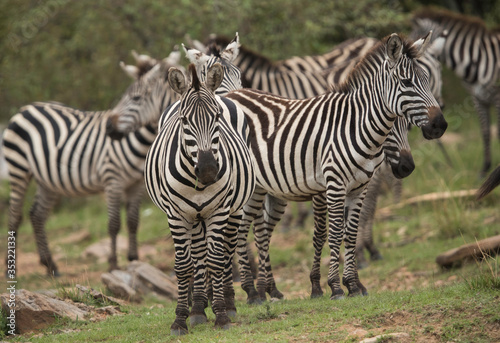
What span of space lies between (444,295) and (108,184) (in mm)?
6120

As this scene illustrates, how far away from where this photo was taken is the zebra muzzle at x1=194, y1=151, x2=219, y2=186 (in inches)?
212

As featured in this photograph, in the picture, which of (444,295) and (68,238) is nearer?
(444,295)

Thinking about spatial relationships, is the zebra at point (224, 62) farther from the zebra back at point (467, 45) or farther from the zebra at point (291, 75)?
the zebra back at point (467, 45)

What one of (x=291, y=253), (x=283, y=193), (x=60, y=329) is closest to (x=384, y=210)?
(x=291, y=253)

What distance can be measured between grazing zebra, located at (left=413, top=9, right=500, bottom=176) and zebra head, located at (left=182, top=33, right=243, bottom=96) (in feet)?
19.6

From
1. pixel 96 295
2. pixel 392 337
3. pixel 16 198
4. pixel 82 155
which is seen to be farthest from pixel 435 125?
pixel 16 198

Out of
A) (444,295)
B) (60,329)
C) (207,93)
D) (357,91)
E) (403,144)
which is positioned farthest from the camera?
(403,144)

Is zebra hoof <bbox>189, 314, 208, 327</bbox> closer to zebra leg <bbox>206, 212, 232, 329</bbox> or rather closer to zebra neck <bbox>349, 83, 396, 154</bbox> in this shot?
zebra leg <bbox>206, 212, 232, 329</bbox>

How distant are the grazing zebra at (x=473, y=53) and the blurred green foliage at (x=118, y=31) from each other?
134cm

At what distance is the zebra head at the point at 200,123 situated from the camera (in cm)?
543

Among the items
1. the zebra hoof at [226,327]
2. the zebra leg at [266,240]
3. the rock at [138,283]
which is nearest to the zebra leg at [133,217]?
the rock at [138,283]

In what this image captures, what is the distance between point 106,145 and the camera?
10828 mm

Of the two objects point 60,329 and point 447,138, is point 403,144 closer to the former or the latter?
point 60,329

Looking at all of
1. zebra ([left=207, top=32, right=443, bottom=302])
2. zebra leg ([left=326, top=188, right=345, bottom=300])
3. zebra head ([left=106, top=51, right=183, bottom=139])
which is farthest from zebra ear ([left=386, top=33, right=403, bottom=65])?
zebra head ([left=106, top=51, right=183, bottom=139])
